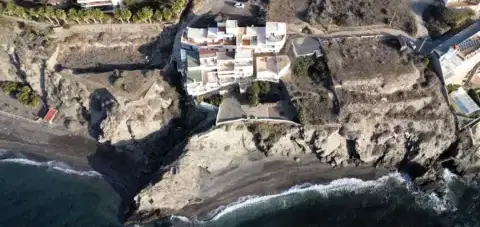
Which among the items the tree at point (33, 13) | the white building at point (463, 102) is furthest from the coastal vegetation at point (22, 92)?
the white building at point (463, 102)

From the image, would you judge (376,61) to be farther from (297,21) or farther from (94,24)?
(94,24)

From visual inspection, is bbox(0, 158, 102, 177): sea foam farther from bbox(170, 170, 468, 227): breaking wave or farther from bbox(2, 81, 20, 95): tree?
bbox(170, 170, 468, 227): breaking wave

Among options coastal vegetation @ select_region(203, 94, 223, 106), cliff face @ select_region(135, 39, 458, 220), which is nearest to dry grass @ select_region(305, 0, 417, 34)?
cliff face @ select_region(135, 39, 458, 220)

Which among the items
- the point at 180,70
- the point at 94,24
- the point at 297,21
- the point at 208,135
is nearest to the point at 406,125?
the point at 297,21

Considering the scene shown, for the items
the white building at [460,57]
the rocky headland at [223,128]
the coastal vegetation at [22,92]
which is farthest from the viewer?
the coastal vegetation at [22,92]

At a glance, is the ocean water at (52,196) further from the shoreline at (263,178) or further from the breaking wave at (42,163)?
the shoreline at (263,178)

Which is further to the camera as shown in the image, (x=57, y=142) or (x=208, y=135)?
(x=57, y=142)
